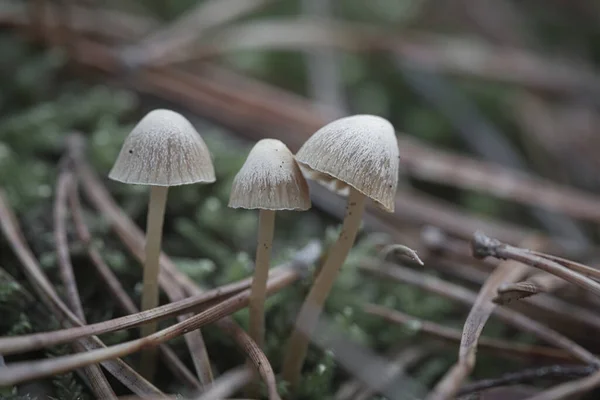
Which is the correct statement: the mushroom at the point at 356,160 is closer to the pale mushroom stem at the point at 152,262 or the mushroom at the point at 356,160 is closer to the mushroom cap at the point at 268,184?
the mushroom cap at the point at 268,184

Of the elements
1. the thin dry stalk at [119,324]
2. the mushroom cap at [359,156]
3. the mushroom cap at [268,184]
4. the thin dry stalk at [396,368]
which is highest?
the mushroom cap at [359,156]

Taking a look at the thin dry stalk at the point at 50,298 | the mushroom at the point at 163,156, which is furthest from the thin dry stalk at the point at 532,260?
the thin dry stalk at the point at 50,298

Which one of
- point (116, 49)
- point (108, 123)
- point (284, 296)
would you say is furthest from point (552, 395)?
point (116, 49)

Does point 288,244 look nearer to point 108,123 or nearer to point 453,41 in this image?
point 108,123

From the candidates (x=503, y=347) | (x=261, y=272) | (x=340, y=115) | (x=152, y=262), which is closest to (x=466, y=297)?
(x=503, y=347)

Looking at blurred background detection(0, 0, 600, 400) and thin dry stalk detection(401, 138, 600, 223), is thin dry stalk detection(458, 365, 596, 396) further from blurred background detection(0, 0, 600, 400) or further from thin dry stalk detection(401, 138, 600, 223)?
thin dry stalk detection(401, 138, 600, 223)
